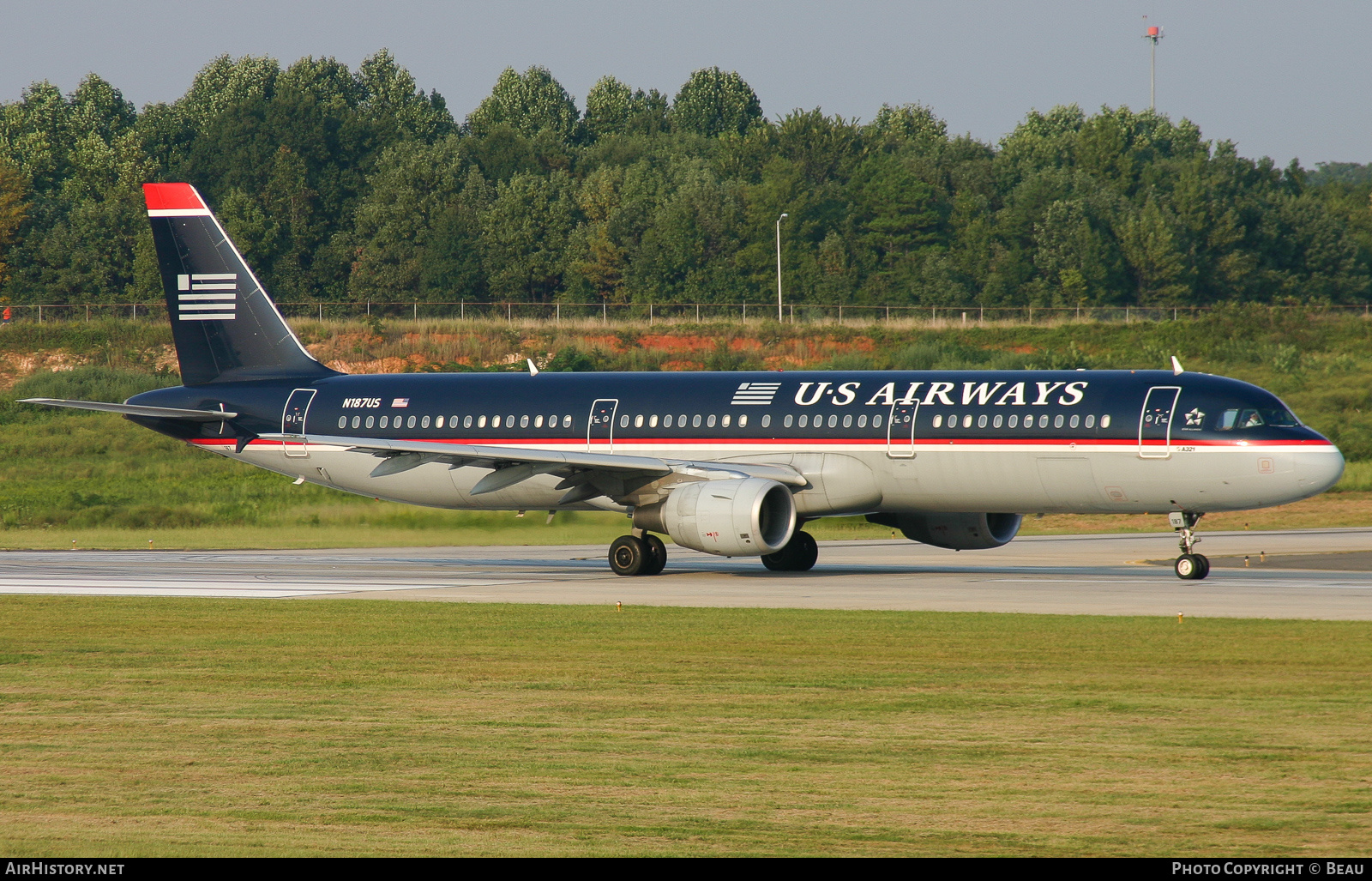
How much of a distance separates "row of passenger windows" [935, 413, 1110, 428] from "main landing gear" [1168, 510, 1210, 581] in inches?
92.1

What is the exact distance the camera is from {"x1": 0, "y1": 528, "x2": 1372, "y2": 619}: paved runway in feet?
82.0

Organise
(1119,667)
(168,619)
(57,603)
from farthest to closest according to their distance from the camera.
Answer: (57,603)
(168,619)
(1119,667)

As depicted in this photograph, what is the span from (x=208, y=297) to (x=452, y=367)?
37127mm

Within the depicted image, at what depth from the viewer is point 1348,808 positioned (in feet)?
32.8

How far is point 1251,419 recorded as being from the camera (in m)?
28.0

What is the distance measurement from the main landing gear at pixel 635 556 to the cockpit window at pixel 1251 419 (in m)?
11.3

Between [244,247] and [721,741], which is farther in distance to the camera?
[244,247]

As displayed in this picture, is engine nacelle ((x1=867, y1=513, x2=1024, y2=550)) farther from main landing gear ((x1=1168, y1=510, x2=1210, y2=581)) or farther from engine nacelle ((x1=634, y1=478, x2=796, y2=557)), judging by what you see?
main landing gear ((x1=1168, y1=510, x2=1210, y2=581))

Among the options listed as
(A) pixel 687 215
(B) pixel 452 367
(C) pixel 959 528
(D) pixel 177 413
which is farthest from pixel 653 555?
(A) pixel 687 215

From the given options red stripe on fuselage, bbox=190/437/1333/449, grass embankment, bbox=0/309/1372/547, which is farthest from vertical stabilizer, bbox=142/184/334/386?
grass embankment, bbox=0/309/1372/547

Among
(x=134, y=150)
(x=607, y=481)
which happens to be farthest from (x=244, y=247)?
(x=607, y=481)

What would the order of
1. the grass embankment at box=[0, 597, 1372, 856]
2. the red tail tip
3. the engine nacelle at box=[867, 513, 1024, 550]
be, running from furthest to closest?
the red tail tip, the engine nacelle at box=[867, 513, 1024, 550], the grass embankment at box=[0, 597, 1372, 856]
